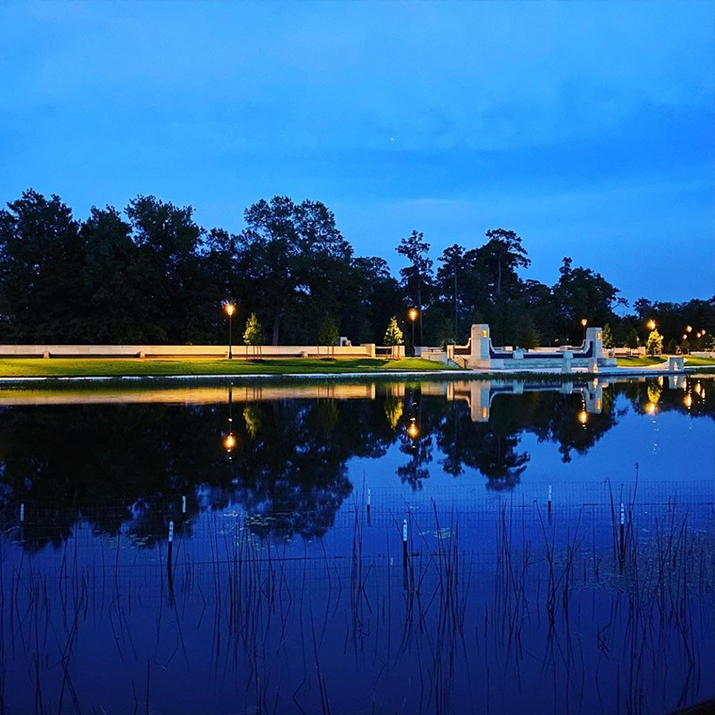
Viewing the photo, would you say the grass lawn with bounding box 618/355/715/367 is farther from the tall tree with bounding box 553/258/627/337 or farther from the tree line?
the tall tree with bounding box 553/258/627/337

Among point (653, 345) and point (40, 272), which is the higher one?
point (40, 272)

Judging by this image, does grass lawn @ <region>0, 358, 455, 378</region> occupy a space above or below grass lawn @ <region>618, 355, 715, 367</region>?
below

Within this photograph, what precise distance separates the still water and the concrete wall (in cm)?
3960

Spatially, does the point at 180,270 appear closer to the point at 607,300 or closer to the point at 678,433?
the point at 678,433

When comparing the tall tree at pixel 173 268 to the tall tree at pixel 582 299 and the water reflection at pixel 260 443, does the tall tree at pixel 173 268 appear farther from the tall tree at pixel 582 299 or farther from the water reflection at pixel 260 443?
the tall tree at pixel 582 299

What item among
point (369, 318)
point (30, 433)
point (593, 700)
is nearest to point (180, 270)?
point (369, 318)

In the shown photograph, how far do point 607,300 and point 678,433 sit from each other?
8513cm

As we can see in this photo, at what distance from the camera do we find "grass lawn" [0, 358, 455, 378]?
145 ft

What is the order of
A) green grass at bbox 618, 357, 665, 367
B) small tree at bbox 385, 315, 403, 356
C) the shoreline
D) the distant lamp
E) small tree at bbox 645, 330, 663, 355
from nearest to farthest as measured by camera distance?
the distant lamp < the shoreline < small tree at bbox 385, 315, 403, 356 < green grass at bbox 618, 357, 665, 367 < small tree at bbox 645, 330, 663, 355

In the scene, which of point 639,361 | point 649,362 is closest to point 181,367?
point 639,361

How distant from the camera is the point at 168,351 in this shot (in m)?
59.0

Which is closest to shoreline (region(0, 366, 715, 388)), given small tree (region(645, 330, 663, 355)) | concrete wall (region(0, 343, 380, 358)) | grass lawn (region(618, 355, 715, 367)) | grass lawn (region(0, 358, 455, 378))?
grass lawn (region(0, 358, 455, 378))

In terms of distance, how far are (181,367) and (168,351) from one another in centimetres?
1224

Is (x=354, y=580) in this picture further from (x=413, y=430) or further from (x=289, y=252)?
(x=289, y=252)
